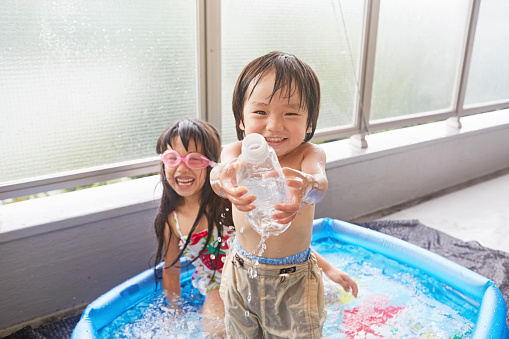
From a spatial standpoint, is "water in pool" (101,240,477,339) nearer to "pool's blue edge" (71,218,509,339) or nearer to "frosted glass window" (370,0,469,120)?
"pool's blue edge" (71,218,509,339)

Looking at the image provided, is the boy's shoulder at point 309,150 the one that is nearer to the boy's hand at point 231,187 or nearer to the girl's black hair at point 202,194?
the boy's hand at point 231,187

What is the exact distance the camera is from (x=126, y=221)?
272 cm

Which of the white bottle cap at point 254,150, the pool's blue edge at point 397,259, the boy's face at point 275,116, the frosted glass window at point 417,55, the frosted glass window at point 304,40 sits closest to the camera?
the white bottle cap at point 254,150

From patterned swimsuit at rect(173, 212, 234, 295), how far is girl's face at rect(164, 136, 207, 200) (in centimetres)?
18

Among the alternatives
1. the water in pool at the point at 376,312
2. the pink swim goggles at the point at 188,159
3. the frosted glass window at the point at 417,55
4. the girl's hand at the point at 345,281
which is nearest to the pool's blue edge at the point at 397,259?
the water in pool at the point at 376,312

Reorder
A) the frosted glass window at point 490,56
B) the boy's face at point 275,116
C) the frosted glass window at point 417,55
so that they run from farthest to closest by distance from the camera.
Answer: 1. the frosted glass window at point 490,56
2. the frosted glass window at point 417,55
3. the boy's face at point 275,116

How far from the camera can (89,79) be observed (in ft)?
8.55

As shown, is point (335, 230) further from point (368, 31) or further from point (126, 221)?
point (368, 31)

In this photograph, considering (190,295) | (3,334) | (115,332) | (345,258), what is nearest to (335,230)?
(345,258)

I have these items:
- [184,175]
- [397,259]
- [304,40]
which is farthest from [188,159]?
[304,40]

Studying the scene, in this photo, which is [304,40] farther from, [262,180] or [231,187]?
[231,187]

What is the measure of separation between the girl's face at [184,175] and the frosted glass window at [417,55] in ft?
7.82

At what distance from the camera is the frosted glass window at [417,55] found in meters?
4.04

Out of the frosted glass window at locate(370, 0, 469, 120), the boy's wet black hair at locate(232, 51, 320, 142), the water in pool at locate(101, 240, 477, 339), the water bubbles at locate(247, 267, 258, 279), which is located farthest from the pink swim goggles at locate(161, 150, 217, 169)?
the frosted glass window at locate(370, 0, 469, 120)
